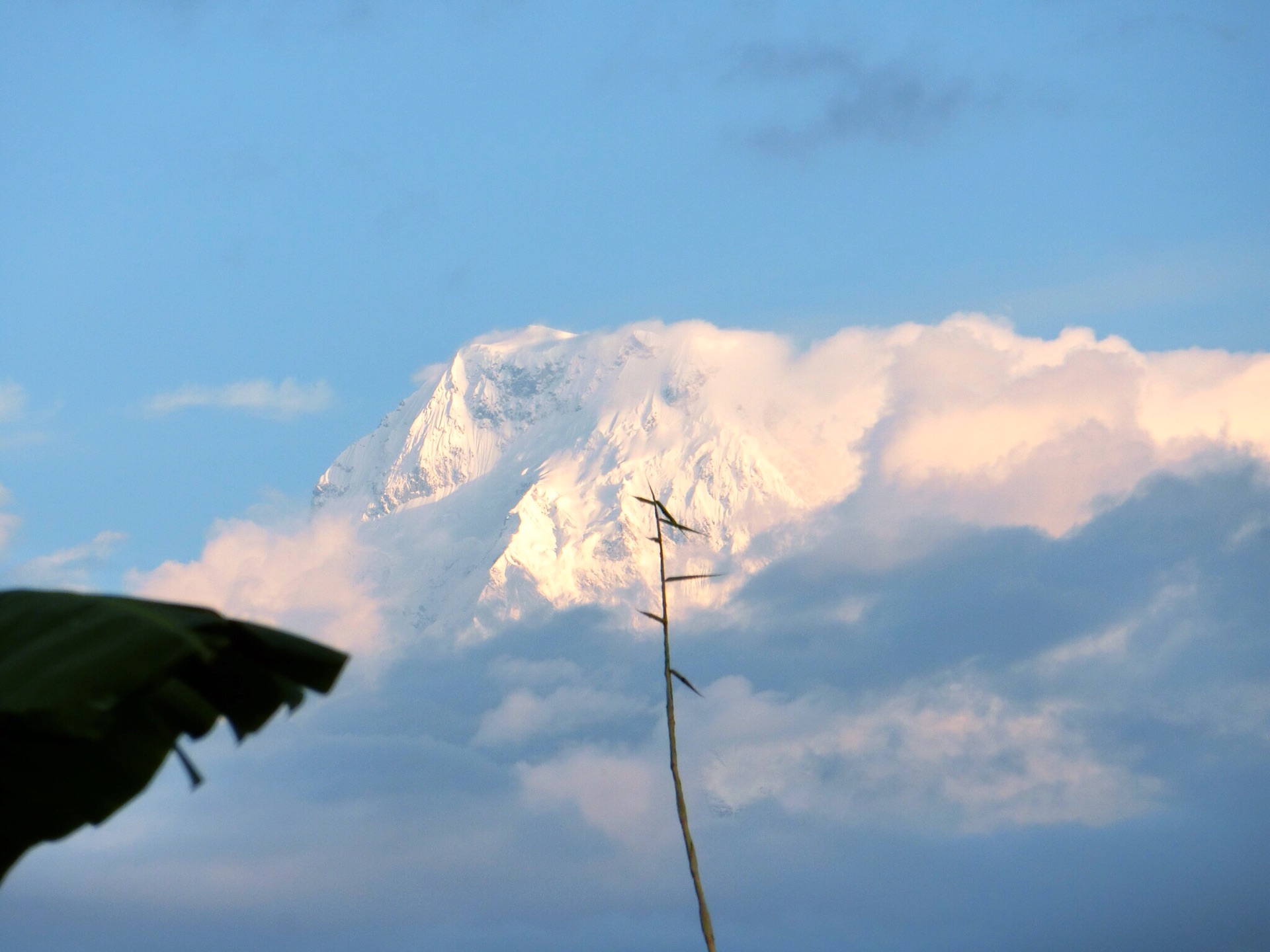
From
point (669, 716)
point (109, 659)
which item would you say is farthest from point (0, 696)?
point (669, 716)

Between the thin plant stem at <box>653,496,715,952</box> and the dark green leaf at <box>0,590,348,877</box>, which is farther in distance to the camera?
the thin plant stem at <box>653,496,715,952</box>

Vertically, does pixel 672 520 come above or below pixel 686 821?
above

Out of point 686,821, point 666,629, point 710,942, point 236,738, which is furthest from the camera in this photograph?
point 666,629

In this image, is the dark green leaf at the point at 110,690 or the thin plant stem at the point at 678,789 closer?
the dark green leaf at the point at 110,690

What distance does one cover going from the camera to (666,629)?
12469 millimetres

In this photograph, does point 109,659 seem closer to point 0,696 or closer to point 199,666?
point 0,696

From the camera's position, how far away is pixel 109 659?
5.93 meters

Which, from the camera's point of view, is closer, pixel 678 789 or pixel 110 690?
pixel 110 690

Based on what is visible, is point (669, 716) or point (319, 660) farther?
point (669, 716)

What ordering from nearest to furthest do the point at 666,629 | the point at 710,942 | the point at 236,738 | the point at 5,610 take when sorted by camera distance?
1. the point at 5,610
2. the point at 236,738
3. the point at 710,942
4. the point at 666,629

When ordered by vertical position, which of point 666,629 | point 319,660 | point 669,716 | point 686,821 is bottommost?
point 319,660

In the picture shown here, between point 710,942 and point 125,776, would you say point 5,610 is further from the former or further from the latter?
point 710,942

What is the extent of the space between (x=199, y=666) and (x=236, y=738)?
1.60 feet

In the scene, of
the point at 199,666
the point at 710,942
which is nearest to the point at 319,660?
the point at 199,666
